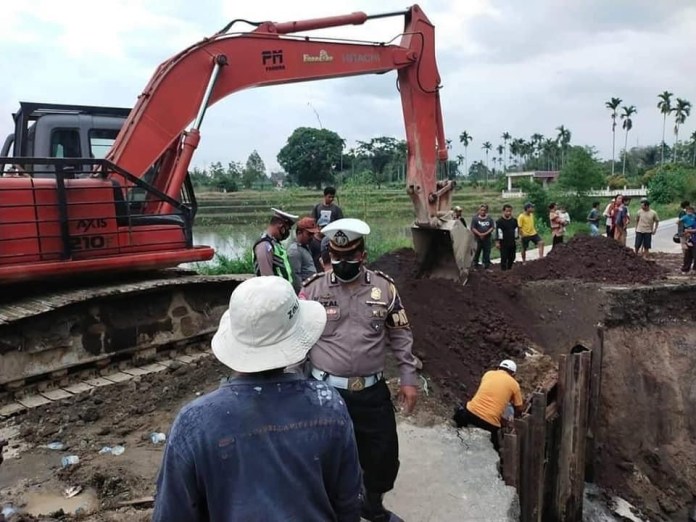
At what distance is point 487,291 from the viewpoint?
29.8 ft

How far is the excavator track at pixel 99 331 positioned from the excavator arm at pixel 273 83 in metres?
0.99

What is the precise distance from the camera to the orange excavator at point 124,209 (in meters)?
5.46

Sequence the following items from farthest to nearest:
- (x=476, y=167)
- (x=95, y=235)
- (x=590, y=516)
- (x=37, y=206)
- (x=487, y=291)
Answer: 1. (x=476, y=167)
2. (x=487, y=291)
3. (x=590, y=516)
4. (x=95, y=235)
5. (x=37, y=206)

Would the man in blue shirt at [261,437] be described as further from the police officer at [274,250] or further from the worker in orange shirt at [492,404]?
the worker in orange shirt at [492,404]

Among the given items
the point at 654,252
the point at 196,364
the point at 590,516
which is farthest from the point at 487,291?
the point at 654,252

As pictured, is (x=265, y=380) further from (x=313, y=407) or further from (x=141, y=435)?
(x=141, y=435)

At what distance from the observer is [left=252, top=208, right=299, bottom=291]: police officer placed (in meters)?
4.98

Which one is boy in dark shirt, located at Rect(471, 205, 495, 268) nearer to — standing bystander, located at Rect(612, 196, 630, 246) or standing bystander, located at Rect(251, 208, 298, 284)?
standing bystander, located at Rect(612, 196, 630, 246)

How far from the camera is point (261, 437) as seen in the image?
5.17 ft

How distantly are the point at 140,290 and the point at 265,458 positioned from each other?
4.83 meters

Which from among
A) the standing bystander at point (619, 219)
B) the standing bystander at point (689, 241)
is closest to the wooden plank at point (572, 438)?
the standing bystander at point (689, 241)

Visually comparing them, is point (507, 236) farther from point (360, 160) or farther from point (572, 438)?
point (360, 160)

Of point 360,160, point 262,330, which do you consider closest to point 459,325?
point 262,330

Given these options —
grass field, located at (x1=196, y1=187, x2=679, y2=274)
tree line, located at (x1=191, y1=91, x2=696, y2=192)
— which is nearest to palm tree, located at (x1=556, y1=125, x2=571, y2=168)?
tree line, located at (x1=191, y1=91, x2=696, y2=192)
